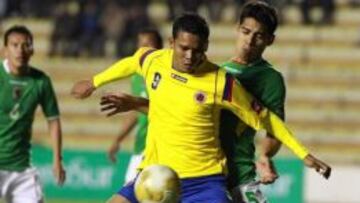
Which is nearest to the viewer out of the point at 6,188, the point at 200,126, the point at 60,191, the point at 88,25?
the point at 200,126

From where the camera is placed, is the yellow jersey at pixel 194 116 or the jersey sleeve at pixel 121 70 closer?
the yellow jersey at pixel 194 116

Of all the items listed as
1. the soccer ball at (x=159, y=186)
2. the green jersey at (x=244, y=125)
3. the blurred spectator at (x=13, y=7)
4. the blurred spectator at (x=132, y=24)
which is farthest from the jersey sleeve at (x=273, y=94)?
the blurred spectator at (x=13, y=7)

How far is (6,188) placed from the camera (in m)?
10.2

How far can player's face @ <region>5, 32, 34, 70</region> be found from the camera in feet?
32.7

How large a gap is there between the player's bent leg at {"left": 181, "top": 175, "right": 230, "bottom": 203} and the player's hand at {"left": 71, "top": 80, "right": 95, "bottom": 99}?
78cm

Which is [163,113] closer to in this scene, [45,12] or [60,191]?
[60,191]

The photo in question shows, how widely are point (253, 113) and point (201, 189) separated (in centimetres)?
55

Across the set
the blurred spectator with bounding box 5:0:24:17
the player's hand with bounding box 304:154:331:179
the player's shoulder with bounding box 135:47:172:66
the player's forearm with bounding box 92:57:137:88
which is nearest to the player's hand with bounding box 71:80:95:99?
the player's forearm with bounding box 92:57:137:88

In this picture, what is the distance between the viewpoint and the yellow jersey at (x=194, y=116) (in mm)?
7219

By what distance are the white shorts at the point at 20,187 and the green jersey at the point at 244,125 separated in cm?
301

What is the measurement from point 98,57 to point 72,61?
50 centimetres

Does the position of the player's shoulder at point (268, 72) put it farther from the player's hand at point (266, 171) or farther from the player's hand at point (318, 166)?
the player's hand at point (318, 166)

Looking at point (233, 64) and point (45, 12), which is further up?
point (233, 64)

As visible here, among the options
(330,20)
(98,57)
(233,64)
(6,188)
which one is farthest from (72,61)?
(233,64)
